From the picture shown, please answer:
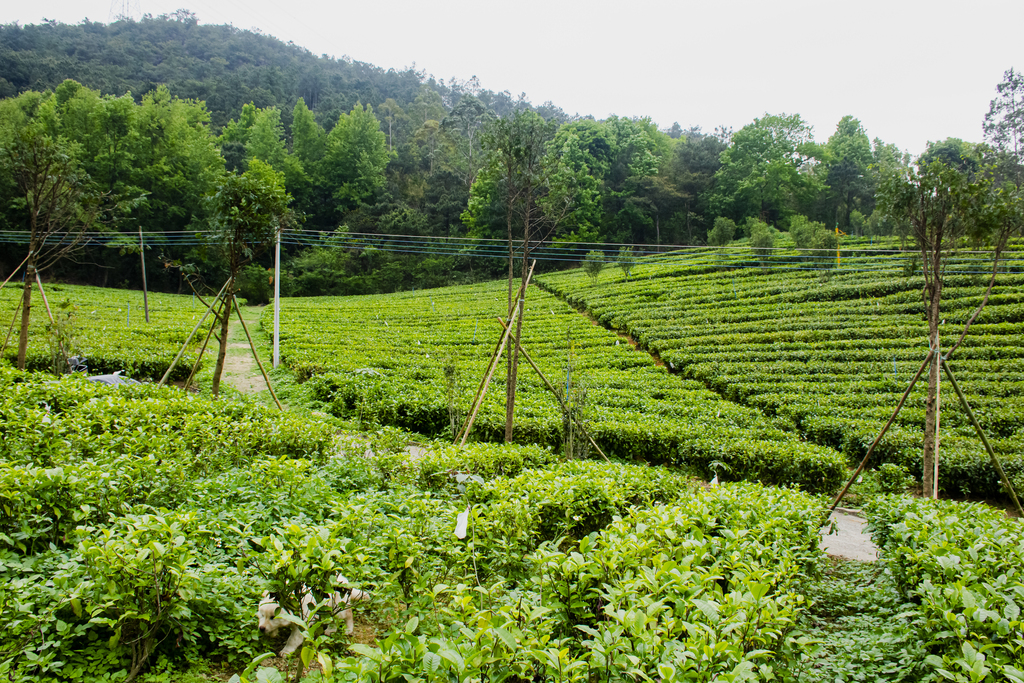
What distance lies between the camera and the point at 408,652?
7.48 feet

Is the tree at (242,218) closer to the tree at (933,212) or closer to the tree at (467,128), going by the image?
the tree at (933,212)

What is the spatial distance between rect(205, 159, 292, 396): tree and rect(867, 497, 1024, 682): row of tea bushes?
10366 millimetres

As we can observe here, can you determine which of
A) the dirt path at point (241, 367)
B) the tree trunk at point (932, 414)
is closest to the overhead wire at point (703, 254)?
the dirt path at point (241, 367)

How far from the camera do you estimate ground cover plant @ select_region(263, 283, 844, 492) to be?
1074cm

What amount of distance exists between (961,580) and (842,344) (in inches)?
736

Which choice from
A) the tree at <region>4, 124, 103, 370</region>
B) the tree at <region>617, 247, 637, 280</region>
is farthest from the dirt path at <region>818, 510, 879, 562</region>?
the tree at <region>617, 247, 637, 280</region>

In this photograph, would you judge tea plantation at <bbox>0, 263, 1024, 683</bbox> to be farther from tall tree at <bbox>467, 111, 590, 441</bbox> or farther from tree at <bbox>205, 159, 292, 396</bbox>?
tall tree at <bbox>467, 111, 590, 441</bbox>

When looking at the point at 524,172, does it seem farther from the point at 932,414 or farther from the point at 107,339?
the point at 107,339

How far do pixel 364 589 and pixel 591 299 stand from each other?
25.9 metres

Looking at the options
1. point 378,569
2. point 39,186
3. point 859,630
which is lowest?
Answer: point 859,630

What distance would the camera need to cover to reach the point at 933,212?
883cm

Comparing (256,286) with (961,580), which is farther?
(256,286)

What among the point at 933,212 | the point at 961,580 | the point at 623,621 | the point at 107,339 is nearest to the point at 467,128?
the point at 107,339

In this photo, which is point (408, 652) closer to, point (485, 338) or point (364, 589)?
point (364, 589)
